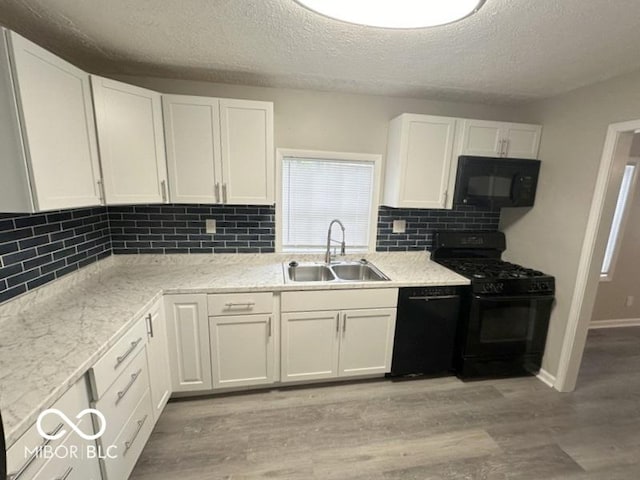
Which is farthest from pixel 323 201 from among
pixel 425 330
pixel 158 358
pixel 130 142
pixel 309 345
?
pixel 158 358

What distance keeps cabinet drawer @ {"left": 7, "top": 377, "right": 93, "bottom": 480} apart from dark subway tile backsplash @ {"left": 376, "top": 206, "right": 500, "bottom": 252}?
2263mm

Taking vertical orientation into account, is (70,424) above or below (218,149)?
below

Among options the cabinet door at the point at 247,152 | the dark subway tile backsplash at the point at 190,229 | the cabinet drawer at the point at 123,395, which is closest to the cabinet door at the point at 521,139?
the cabinet door at the point at 247,152

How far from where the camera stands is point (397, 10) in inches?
41.0

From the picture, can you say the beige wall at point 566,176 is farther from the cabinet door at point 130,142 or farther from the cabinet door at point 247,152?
the cabinet door at point 130,142

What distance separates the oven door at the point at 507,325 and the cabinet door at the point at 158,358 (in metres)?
2.24

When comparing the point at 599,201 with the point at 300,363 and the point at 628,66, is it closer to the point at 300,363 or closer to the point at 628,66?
the point at 628,66

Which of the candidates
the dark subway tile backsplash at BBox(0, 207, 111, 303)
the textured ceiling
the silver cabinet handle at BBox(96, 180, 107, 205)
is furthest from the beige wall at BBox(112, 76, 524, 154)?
the dark subway tile backsplash at BBox(0, 207, 111, 303)

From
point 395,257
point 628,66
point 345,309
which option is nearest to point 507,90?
point 628,66

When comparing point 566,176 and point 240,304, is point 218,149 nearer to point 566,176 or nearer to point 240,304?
point 240,304

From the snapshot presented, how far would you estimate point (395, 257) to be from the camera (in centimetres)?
274

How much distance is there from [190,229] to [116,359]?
1232 millimetres

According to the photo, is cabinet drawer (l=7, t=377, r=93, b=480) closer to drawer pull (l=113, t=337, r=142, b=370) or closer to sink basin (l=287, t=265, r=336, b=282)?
drawer pull (l=113, t=337, r=142, b=370)

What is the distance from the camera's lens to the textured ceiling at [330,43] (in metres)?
1.27
